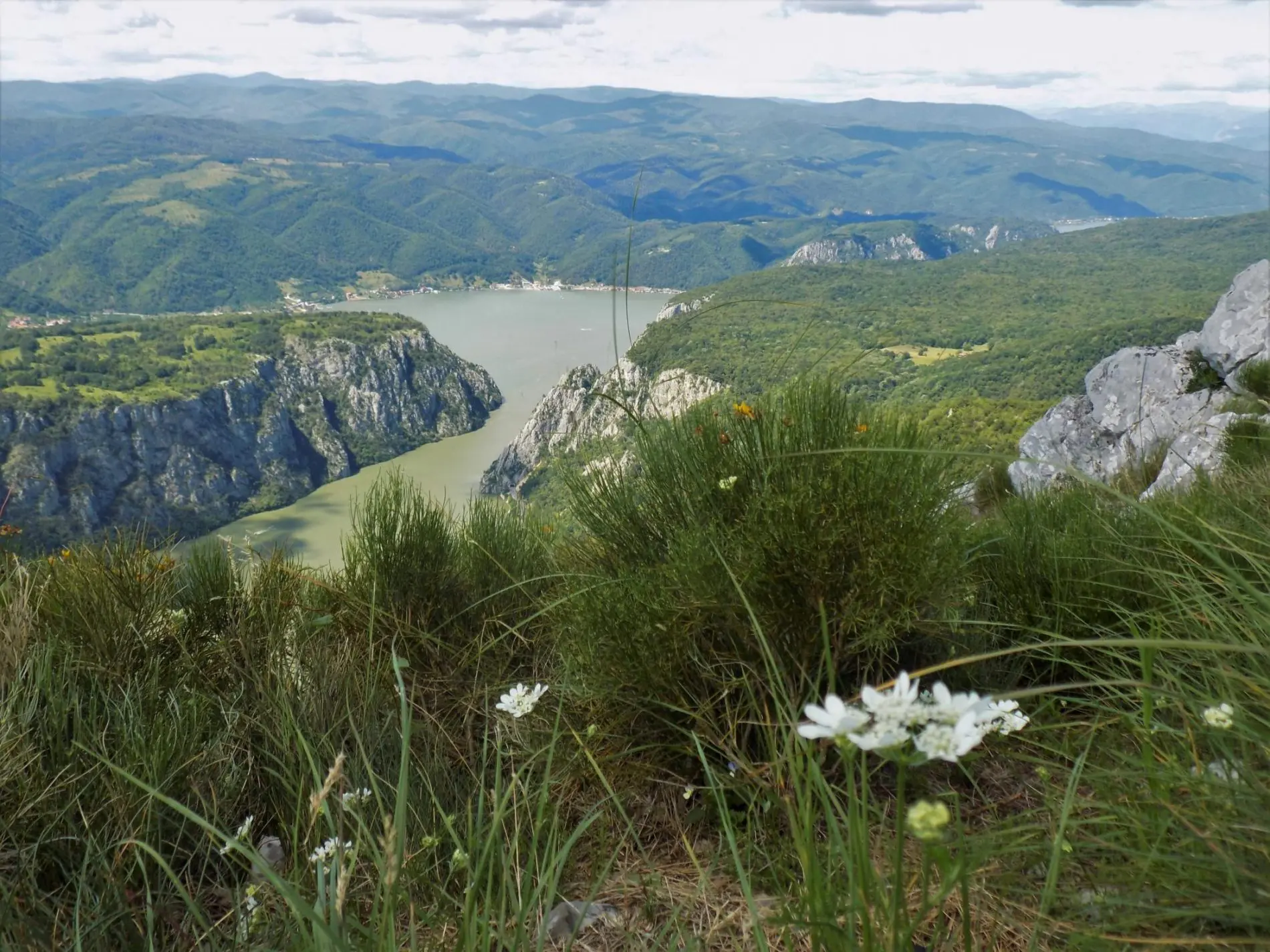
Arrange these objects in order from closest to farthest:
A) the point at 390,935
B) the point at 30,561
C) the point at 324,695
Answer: the point at 390,935
the point at 324,695
the point at 30,561

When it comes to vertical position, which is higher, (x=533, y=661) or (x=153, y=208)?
(x=533, y=661)

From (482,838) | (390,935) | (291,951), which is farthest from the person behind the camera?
(482,838)

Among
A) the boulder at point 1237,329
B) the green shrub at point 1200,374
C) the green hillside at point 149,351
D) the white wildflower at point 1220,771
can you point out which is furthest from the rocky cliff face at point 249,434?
the white wildflower at point 1220,771

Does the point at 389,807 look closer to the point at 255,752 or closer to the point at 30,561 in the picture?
the point at 255,752

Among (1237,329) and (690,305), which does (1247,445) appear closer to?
(690,305)

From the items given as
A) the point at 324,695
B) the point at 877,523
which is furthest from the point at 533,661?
the point at 877,523

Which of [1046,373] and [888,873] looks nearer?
[888,873]

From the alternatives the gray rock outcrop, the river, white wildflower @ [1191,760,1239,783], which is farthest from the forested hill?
the river

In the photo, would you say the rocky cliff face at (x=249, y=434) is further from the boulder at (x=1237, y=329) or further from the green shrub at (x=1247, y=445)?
the green shrub at (x=1247, y=445)
